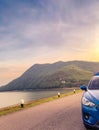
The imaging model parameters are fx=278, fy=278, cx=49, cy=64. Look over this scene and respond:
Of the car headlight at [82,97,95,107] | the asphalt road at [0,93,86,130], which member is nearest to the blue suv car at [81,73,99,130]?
the car headlight at [82,97,95,107]

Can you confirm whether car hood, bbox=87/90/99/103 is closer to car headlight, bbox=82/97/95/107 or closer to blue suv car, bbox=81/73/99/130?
blue suv car, bbox=81/73/99/130

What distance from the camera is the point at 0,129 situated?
36.4 feet

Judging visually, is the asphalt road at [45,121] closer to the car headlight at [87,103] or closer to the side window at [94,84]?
the car headlight at [87,103]

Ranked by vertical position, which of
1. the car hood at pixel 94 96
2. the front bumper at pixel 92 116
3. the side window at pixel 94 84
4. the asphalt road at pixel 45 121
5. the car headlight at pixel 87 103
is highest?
the side window at pixel 94 84

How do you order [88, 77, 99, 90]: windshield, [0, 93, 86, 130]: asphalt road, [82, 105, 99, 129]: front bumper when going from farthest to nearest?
[0, 93, 86, 130]: asphalt road → [88, 77, 99, 90]: windshield → [82, 105, 99, 129]: front bumper

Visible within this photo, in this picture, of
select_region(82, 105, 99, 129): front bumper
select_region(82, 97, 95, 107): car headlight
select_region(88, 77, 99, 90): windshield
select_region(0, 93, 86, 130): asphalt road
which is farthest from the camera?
select_region(0, 93, 86, 130): asphalt road

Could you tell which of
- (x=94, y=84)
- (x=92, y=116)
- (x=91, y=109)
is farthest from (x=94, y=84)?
(x=92, y=116)

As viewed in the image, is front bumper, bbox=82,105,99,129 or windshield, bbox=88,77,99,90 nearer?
front bumper, bbox=82,105,99,129

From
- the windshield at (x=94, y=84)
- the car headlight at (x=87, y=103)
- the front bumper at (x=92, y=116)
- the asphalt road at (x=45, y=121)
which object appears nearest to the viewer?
the front bumper at (x=92, y=116)

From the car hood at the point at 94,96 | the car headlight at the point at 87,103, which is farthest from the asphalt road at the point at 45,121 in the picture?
the car hood at the point at 94,96

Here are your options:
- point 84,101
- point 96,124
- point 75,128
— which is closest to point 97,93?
point 84,101

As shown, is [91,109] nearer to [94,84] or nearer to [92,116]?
[92,116]

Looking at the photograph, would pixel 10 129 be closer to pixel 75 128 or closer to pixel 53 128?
pixel 53 128

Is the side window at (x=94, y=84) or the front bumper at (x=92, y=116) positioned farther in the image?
the side window at (x=94, y=84)
